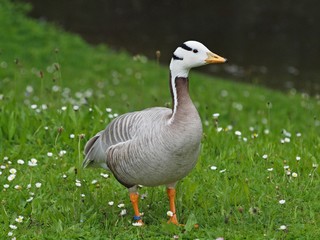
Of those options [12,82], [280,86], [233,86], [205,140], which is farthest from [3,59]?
[205,140]

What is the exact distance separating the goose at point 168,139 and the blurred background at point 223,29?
1300 cm

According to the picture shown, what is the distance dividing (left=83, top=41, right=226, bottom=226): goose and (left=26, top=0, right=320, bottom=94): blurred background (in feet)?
42.7

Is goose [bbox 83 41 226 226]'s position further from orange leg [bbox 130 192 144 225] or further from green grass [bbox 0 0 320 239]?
green grass [bbox 0 0 320 239]

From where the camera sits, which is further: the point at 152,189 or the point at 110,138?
the point at 152,189

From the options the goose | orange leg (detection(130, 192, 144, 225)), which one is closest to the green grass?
orange leg (detection(130, 192, 144, 225))

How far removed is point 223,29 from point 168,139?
19.0 meters

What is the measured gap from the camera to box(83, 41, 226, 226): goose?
5586 millimetres

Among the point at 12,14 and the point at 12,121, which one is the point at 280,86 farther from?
the point at 12,121

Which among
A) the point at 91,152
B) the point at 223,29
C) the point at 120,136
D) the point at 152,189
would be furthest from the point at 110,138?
the point at 223,29

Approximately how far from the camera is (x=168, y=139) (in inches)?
219

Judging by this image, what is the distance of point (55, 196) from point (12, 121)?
1.74m

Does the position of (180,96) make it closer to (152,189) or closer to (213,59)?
(213,59)

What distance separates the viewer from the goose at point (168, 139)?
5586mm

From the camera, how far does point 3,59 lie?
51.8ft
